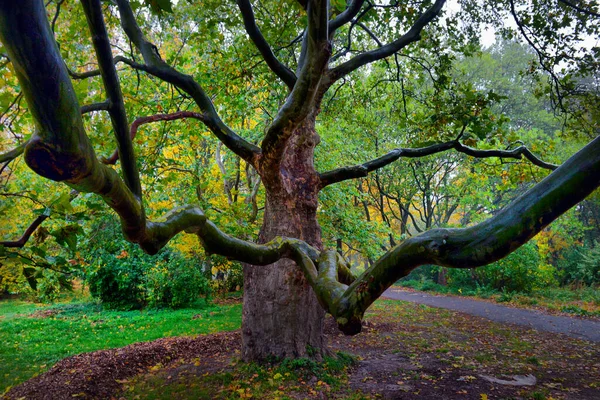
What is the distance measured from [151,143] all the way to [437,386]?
6864 mm

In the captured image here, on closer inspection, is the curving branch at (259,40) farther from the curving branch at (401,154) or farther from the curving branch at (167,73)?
the curving branch at (401,154)

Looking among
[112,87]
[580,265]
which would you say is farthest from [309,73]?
Answer: [580,265]

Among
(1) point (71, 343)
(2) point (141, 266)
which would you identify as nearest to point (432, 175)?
(2) point (141, 266)

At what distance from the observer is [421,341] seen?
8820mm

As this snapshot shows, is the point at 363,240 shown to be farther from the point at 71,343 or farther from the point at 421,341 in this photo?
the point at 71,343

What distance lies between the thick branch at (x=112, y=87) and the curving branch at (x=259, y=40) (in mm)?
3136

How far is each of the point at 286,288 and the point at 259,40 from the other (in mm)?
4094

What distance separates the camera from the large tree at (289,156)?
149 centimetres

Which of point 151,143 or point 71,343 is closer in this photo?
point 151,143

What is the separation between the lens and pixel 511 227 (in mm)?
2064

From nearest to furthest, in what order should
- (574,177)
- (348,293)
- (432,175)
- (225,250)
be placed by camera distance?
(574,177)
(348,293)
(225,250)
(432,175)

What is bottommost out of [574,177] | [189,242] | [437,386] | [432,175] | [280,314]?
[437,386]

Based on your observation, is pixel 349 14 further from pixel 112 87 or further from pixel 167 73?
pixel 112 87

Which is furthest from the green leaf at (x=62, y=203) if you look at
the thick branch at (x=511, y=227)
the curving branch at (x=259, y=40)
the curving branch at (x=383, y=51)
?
the curving branch at (x=383, y=51)
